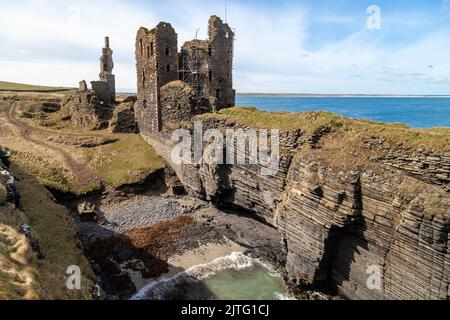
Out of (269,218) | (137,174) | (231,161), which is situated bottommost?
(269,218)

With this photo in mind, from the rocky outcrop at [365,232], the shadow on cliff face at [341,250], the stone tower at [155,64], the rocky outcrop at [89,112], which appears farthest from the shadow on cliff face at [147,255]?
the rocky outcrop at [89,112]

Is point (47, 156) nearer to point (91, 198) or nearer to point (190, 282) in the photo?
point (91, 198)

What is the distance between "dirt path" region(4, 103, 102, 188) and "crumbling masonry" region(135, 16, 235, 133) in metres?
11.3

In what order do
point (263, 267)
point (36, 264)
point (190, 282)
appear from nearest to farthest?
point (36, 264) < point (190, 282) < point (263, 267)

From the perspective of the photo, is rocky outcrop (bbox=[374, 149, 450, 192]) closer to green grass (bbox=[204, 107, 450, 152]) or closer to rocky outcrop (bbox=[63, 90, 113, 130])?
green grass (bbox=[204, 107, 450, 152])

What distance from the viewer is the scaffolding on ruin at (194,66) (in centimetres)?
4522

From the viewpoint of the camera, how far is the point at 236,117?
102 feet

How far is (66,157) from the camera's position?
4072cm

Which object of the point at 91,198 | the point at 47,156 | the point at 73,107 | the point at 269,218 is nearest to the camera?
the point at 269,218

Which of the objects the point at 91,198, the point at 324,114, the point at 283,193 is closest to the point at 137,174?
the point at 91,198

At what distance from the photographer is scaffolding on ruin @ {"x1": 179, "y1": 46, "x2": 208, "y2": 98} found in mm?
45219

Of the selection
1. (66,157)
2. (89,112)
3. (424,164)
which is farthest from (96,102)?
(424,164)

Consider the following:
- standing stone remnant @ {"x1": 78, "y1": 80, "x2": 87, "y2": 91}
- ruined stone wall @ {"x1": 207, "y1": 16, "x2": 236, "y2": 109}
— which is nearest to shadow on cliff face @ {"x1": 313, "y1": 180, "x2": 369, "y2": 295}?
ruined stone wall @ {"x1": 207, "y1": 16, "x2": 236, "y2": 109}

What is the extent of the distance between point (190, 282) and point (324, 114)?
18146mm
